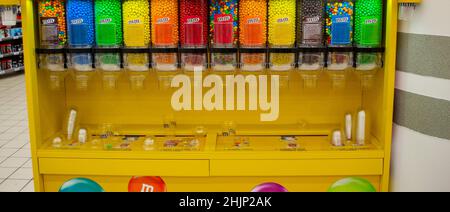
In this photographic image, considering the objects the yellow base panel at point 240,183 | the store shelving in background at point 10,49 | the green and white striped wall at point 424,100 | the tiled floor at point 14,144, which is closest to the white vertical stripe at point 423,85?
the green and white striped wall at point 424,100

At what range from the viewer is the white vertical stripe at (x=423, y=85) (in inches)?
99.5

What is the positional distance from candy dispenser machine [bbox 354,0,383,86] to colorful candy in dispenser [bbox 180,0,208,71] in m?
0.86

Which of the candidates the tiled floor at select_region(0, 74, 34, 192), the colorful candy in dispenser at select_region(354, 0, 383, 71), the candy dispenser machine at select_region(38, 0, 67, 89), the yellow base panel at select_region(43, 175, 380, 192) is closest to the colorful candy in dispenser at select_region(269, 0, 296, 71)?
the colorful candy in dispenser at select_region(354, 0, 383, 71)

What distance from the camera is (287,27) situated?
2770 mm

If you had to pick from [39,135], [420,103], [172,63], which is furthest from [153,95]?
[420,103]

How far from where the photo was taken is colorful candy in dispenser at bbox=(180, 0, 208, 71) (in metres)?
2.78

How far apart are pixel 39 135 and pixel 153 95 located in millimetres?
749

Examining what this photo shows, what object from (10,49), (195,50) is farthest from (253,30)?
(10,49)

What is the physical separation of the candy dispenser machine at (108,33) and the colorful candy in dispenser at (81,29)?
0.04 metres

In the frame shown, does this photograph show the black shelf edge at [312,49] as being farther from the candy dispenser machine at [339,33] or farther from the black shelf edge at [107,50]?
the black shelf edge at [107,50]

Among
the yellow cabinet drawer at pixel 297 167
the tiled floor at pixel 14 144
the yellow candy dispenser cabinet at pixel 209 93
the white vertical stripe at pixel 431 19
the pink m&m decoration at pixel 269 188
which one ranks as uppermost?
the white vertical stripe at pixel 431 19

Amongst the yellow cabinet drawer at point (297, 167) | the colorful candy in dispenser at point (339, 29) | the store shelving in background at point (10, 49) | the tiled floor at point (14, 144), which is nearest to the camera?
the colorful candy in dispenser at point (339, 29)

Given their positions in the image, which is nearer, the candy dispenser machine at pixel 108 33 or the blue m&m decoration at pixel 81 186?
the candy dispenser machine at pixel 108 33

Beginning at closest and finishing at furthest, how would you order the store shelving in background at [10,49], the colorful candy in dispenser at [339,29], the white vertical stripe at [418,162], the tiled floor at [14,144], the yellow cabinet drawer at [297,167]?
1. the white vertical stripe at [418,162]
2. the colorful candy in dispenser at [339,29]
3. the yellow cabinet drawer at [297,167]
4. the tiled floor at [14,144]
5. the store shelving in background at [10,49]
